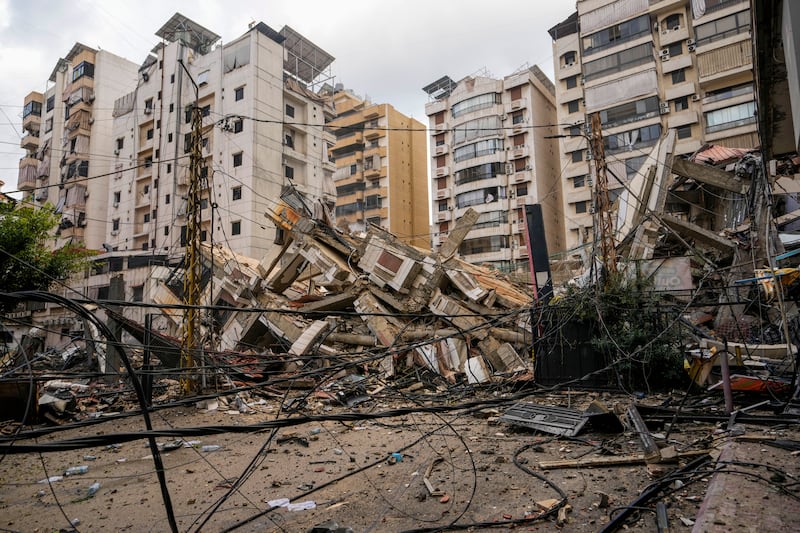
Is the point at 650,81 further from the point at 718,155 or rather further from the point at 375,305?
the point at 375,305

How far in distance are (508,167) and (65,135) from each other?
4255 centimetres

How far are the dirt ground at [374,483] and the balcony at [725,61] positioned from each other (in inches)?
1170

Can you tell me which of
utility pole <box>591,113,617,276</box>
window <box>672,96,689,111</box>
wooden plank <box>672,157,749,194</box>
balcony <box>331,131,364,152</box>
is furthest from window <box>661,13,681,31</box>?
balcony <box>331,131,364,152</box>

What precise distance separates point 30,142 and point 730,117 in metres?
64.3

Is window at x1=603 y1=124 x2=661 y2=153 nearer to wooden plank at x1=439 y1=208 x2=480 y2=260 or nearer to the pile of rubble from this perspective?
the pile of rubble

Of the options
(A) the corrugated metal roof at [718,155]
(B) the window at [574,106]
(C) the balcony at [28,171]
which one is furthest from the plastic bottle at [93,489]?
(C) the balcony at [28,171]

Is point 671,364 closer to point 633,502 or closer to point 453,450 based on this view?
point 453,450

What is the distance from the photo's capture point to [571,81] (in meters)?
36.2

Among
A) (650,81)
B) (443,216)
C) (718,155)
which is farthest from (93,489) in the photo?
(443,216)

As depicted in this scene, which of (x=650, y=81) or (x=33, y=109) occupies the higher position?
(x=33, y=109)

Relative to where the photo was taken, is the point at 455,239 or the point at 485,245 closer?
the point at 455,239

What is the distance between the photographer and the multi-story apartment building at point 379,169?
4784 cm

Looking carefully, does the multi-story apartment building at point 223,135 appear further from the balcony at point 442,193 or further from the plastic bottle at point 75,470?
the plastic bottle at point 75,470

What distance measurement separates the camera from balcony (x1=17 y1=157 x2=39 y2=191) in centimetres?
4981
